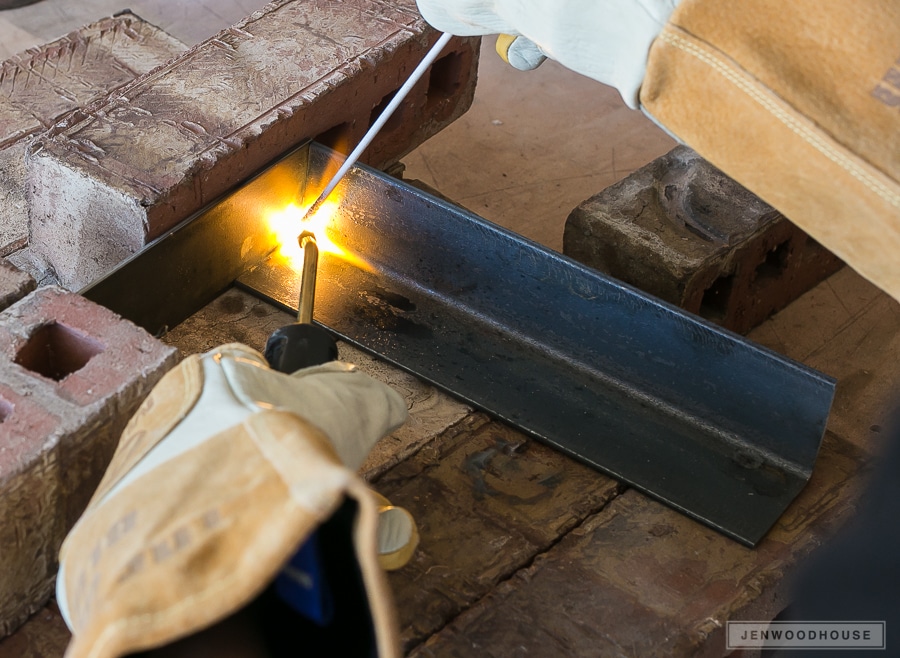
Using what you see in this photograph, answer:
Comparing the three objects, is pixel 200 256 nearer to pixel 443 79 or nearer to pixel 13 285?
pixel 13 285

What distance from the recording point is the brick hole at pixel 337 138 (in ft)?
11.3

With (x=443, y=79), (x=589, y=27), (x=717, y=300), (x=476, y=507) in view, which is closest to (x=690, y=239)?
(x=717, y=300)

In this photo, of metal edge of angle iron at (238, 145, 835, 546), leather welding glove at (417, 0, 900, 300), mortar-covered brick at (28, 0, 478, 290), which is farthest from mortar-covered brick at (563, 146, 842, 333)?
leather welding glove at (417, 0, 900, 300)

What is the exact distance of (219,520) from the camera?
150cm

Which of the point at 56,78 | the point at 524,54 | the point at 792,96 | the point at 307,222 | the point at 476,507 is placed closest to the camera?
the point at 792,96

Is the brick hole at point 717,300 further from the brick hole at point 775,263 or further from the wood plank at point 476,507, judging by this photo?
the wood plank at point 476,507

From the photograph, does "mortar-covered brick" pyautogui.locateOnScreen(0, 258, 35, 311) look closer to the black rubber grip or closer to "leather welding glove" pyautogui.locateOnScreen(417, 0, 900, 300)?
the black rubber grip

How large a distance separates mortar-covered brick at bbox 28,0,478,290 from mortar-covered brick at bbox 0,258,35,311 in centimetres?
24

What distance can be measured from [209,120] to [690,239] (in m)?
1.72

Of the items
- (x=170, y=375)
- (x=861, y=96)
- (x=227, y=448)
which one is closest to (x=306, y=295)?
(x=170, y=375)

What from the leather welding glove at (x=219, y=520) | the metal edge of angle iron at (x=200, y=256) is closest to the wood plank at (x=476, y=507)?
the leather welding glove at (x=219, y=520)

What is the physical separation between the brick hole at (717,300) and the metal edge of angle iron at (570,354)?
104 centimetres

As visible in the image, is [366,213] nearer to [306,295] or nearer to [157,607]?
[306,295]

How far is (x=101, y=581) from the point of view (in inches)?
59.4
